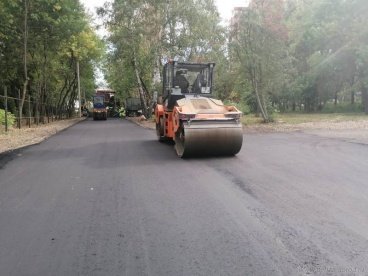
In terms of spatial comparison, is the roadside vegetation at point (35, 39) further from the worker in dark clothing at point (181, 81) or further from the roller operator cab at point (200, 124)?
the roller operator cab at point (200, 124)

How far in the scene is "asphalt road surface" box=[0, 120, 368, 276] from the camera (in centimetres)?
441

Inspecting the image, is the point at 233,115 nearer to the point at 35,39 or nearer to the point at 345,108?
the point at 35,39

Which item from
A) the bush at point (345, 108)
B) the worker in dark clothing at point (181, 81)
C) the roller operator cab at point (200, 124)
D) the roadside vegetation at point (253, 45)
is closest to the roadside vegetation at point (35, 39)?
the roadside vegetation at point (253, 45)

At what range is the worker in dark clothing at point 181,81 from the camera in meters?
14.8

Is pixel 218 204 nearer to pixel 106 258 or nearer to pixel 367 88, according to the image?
pixel 106 258

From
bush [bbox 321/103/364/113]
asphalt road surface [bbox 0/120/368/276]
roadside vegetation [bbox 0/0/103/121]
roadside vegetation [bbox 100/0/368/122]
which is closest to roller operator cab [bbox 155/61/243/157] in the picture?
asphalt road surface [bbox 0/120/368/276]

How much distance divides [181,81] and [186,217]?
9.36 meters

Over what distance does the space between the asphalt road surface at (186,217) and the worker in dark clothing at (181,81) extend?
4.41 meters

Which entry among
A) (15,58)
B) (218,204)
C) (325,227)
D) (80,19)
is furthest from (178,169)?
(15,58)

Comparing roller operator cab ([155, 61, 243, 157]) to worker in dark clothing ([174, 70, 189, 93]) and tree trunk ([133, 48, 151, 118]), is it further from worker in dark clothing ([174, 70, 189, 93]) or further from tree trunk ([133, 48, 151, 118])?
tree trunk ([133, 48, 151, 118])

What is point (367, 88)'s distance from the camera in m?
37.4

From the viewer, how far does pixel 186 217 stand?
19.6 feet

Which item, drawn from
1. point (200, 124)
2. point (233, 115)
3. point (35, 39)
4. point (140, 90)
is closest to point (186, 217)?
point (200, 124)

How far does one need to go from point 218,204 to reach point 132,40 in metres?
26.9
